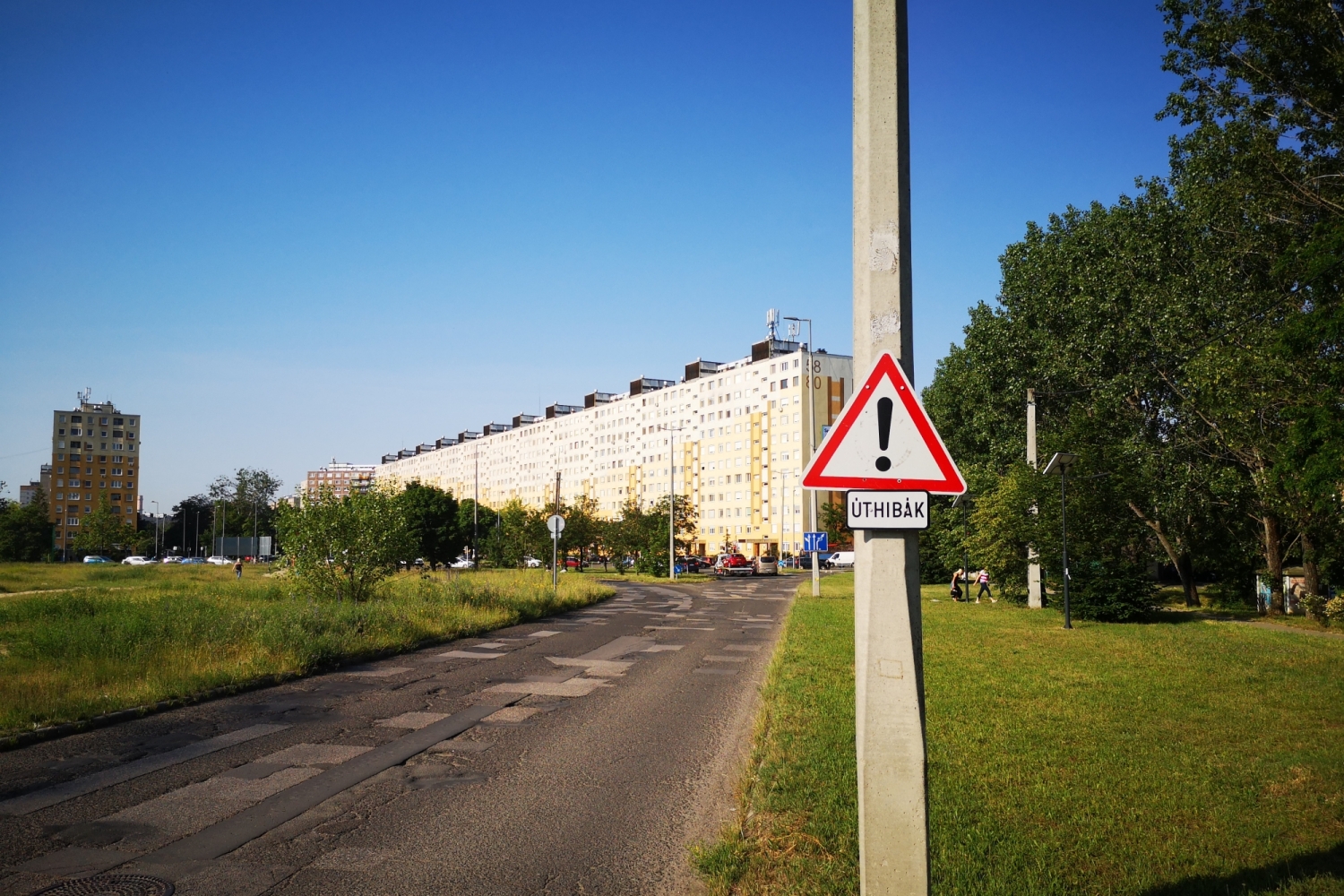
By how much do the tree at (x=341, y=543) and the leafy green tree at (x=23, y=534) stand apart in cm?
10091

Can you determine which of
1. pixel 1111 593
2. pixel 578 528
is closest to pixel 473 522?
pixel 578 528

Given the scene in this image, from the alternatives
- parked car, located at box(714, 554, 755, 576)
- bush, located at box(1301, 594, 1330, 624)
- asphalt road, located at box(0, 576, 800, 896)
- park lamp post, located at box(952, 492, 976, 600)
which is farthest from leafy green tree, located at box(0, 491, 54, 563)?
bush, located at box(1301, 594, 1330, 624)

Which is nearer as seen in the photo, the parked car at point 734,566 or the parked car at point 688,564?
the parked car at point 734,566

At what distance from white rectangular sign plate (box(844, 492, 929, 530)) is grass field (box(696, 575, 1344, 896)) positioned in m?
1.97

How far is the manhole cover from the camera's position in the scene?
497 cm

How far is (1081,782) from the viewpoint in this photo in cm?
695

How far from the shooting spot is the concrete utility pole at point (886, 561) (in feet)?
13.2

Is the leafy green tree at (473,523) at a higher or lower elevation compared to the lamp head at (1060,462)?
lower

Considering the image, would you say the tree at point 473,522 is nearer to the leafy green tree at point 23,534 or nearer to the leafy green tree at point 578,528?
the leafy green tree at point 578,528

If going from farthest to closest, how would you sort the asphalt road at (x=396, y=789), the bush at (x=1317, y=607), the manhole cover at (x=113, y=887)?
the bush at (x=1317, y=607) → the asphalt road at (x=396, y=789) → the manhole cover at (x=113, y=887)

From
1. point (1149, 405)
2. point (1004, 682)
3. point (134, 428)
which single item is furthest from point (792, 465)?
point (134, 428)

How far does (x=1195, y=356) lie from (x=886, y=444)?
86.4 ft

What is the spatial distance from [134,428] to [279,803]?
611 ft

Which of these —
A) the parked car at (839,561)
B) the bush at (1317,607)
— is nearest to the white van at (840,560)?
the parked car at (839,561)
